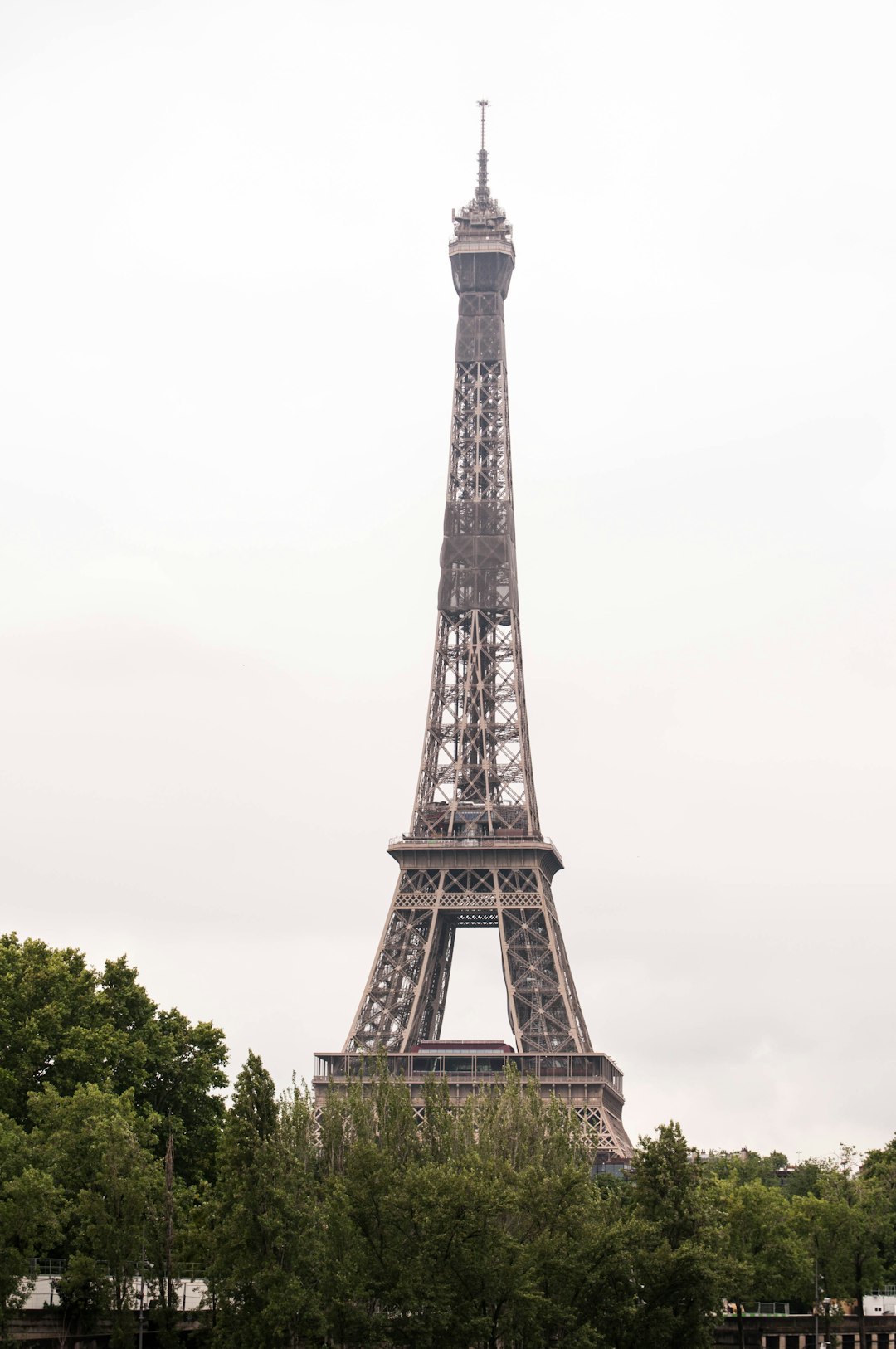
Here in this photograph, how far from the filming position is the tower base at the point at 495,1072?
134 metres

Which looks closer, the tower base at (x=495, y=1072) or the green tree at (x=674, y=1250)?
the green tree at (x=674, y=1250)

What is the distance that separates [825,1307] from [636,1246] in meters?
30.4

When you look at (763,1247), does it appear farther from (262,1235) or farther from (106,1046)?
(262,1235)

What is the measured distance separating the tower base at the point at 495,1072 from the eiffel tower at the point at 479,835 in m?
0.11

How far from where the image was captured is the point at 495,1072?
137625mm

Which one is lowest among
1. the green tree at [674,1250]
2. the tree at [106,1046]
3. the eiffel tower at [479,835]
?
the green tree at [674,1250]

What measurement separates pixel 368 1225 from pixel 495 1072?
6381cm

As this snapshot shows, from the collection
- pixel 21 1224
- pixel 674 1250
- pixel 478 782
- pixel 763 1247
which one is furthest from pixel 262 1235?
pixel 478 782

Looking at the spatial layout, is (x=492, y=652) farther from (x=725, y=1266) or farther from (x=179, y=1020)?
(x=725, y=1266)

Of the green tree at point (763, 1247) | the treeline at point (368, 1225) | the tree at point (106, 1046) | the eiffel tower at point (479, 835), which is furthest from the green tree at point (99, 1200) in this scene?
the eiffel tower at point (479, 835)

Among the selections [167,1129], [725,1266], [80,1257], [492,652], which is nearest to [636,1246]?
[725,1266]

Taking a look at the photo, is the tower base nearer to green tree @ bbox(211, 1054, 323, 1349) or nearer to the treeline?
the treeline

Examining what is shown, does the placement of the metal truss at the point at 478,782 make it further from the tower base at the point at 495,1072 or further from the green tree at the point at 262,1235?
the green tree at the point at 262,1235

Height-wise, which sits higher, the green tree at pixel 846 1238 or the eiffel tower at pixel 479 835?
the eiffel tower at pixel 479 835
